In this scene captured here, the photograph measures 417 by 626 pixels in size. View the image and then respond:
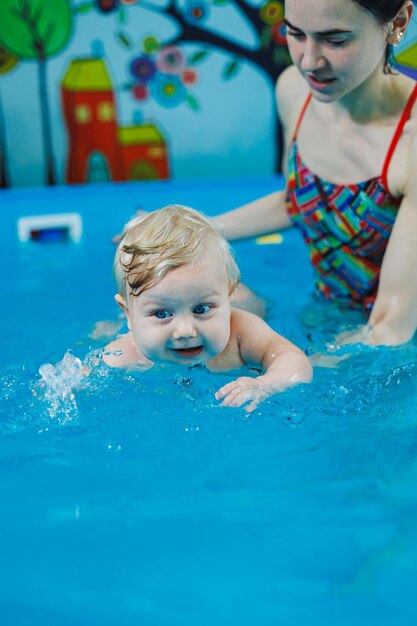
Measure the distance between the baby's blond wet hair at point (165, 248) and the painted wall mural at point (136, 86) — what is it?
2.92 meters

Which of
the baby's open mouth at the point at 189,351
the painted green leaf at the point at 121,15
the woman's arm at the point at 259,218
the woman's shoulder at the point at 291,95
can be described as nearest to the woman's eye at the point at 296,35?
the woman's shoulder at the point at 291,95

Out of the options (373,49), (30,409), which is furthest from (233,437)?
(373,49)

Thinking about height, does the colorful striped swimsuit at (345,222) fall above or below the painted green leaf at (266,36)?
below

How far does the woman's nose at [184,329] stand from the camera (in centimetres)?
182

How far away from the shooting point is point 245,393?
182 cm

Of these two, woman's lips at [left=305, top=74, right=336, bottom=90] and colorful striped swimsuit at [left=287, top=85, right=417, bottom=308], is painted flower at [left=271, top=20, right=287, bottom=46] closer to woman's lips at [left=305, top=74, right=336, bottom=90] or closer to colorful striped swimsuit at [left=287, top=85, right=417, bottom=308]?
colorful striped swimsuit at [left=287, top=85, right=417, bottom=308]

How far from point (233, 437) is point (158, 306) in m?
0.33

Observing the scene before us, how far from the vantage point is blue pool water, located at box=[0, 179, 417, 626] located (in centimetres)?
137

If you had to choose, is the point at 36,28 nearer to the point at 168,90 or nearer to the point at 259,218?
the point at 168,90

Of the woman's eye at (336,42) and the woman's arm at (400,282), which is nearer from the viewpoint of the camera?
the woman's eye at (336,42)

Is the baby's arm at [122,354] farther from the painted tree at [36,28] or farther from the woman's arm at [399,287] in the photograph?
the painted tree at [36,28]

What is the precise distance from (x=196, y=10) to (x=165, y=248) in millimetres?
3193

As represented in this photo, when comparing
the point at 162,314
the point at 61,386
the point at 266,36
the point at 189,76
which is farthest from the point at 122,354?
the point at 266,36

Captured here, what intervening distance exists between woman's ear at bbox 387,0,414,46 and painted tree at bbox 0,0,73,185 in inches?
116
